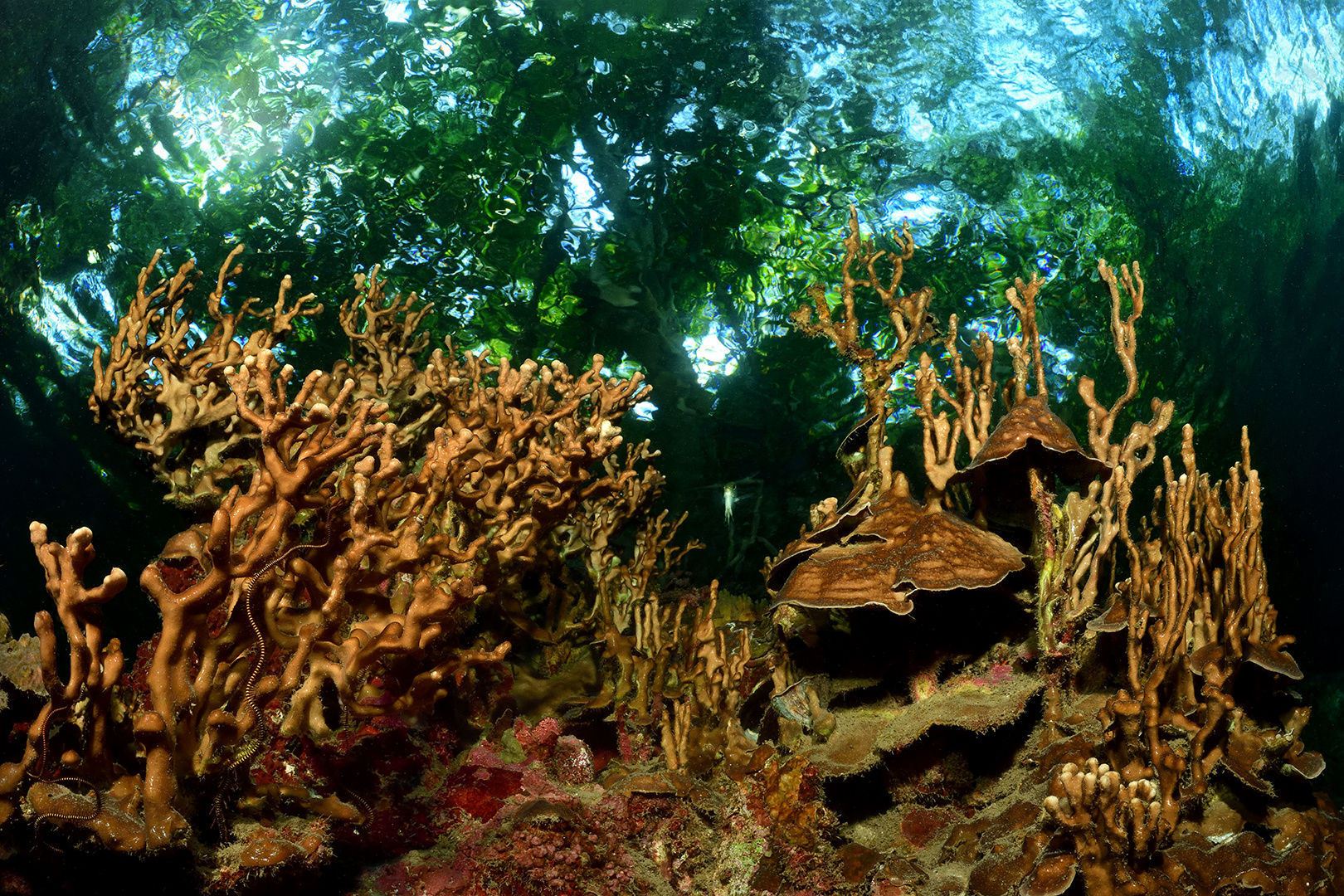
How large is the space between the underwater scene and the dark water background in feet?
0.22

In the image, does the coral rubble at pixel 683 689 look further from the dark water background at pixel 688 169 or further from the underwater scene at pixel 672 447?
the dark water background at pixel 688 169

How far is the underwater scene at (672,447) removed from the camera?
270cm

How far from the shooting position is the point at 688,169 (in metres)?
9.75

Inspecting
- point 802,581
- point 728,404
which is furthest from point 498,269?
point 802,581

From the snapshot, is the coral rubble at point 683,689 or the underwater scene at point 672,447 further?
the underwater scene at point 672,447

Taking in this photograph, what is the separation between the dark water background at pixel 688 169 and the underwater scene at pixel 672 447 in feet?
0.22

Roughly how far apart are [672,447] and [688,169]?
586 centimetres

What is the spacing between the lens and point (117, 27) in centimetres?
810

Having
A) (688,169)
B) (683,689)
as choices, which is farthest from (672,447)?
(683,689)

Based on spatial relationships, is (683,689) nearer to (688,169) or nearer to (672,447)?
(688,169)

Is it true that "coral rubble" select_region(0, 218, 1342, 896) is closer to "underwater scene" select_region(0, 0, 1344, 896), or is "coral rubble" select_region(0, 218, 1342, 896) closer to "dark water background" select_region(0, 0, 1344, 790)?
"underwater scene" select_region(0, 0, 1344, 896)

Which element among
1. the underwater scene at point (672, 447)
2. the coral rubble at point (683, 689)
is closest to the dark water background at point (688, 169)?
the underwater scene at point (672, 447)

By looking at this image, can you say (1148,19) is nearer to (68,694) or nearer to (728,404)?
(728,404)

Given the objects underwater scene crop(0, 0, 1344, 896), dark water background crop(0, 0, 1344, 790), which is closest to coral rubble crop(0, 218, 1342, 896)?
underwater scene crop(0, 0, 1344, 896)
